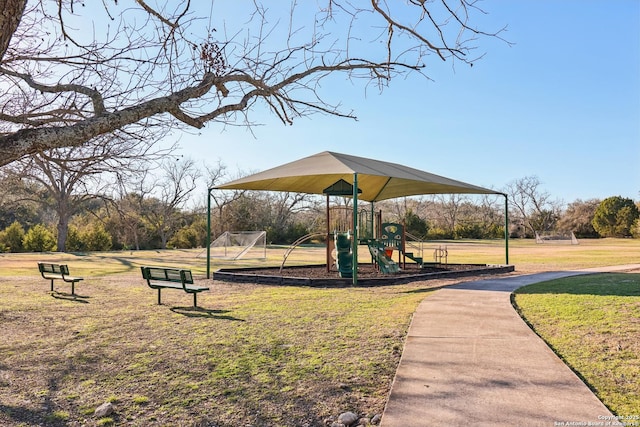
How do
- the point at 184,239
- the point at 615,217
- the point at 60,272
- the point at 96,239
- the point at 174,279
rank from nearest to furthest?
the point at 174,279 < the point at 60,272 < the point at 96,239 < the point at 184,239 < the point at 615,217

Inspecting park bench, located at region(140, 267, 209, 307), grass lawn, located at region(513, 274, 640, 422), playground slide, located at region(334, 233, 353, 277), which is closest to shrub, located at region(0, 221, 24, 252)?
playground slide, located at region(334, 233, 353, 277)

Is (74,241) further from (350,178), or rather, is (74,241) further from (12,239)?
(350,178)

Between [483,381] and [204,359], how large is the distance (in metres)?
2.77

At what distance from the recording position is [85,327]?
6641 millimetres

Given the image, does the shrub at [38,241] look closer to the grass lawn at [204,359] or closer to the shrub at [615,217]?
the grass lawn at [204,359]

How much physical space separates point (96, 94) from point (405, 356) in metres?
3.82

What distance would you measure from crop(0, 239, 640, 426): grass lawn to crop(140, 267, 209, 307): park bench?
14.3 inches

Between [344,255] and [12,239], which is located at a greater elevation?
[12,239]

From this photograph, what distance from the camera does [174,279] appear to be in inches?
343

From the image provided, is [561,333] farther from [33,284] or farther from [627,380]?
[33,284]

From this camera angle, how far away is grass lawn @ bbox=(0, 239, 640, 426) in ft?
11.7

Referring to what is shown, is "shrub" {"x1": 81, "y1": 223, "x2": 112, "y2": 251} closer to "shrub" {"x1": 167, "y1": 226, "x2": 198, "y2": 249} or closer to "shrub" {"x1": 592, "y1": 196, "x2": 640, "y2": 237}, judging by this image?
"shrub" {"x1": 167, "y1": 226, "x2": 198, "y2": 249}

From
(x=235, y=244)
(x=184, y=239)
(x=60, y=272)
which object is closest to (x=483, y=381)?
(x=60, y=272)

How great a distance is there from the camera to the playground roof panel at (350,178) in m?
11.9
